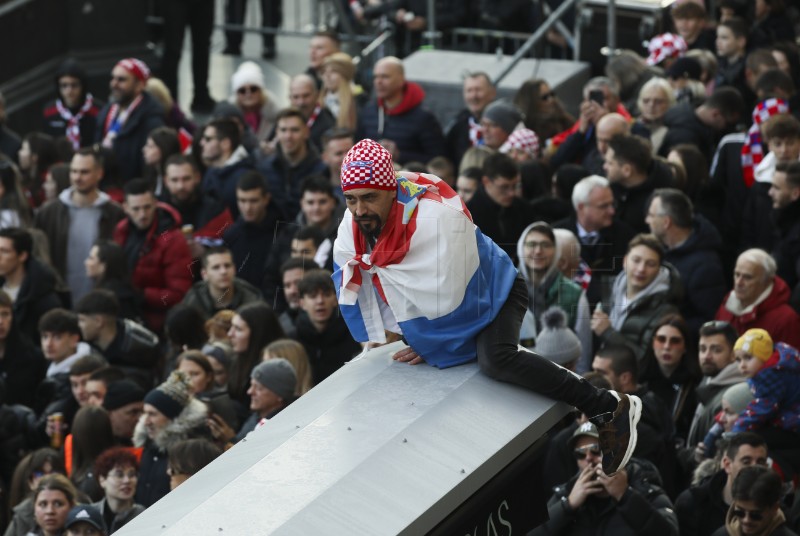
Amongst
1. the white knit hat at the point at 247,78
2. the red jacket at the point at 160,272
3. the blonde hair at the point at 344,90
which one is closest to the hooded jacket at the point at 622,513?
the red jacket at the point at 160,272

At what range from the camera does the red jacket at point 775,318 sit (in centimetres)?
1028

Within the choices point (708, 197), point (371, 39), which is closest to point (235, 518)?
point (708, 197)

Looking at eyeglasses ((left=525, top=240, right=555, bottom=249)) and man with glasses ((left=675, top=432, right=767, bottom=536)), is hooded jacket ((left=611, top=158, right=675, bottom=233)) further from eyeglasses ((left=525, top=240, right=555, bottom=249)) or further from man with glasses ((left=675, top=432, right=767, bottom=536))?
man with glasses ((left=675, top=432, right=767, bottom=536))

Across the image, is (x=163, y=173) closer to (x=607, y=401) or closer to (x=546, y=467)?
(x=546, y=467)

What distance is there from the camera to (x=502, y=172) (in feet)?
37.3

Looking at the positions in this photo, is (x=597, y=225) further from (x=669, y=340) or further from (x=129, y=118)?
(x=129, y=118)

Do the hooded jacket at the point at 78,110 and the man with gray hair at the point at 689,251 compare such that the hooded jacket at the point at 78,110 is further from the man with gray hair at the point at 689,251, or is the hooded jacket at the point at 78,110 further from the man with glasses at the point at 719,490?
the man with glasses at the point at 719,490

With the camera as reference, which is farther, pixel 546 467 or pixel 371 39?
pixel 371 39

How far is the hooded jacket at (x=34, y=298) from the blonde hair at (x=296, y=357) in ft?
9.14

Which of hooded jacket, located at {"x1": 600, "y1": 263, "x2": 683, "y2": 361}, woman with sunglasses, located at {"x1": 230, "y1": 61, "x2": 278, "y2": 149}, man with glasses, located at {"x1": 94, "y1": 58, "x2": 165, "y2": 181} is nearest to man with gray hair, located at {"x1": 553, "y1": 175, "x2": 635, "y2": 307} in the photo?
hooded jacket, located at {"x1": 600, "y1": 263, "x2": 683, "y2": 361}

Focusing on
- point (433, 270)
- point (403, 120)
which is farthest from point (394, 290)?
point (403, 120)

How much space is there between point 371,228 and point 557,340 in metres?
2.79

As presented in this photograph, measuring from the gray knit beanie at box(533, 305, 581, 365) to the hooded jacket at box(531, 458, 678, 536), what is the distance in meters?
1.32

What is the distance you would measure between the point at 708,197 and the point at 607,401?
5.23m
